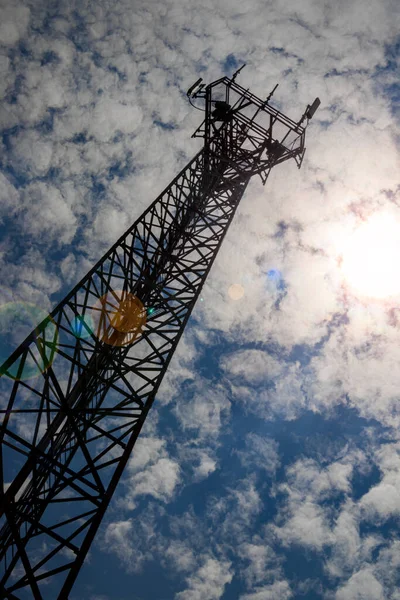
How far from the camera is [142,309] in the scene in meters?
10.6

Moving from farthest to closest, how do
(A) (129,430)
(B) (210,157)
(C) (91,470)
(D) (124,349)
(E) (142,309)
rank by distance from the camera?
(B) (210,157), (E) (142,309), (D) (124,349), (A) (129,430), (C) (91,470)

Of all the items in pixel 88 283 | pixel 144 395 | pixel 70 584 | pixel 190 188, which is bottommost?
pixel 70 584

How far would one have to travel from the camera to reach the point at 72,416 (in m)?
7.26

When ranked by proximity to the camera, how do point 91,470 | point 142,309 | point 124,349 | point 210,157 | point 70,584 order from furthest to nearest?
point 210,157
point 142,309
point 124,349
point 91,470
point 70,584

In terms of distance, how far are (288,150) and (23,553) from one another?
15.0 metres

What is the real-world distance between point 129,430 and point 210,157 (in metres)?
11.1

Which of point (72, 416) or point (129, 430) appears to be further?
point (129, 430)

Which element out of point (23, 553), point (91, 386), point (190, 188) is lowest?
point (23, 553)

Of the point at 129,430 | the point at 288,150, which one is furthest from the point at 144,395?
the point at 288,150

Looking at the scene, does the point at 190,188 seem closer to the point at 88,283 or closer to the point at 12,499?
the point at 88,283

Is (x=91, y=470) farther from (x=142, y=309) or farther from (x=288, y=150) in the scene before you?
(x=288, y=150)

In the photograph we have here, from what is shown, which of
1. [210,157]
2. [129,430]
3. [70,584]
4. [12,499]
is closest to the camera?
[70,584]

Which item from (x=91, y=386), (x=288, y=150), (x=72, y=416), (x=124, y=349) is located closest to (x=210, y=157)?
(x=288, y=150)

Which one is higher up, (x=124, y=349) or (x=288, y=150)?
(x=288, y=150)
